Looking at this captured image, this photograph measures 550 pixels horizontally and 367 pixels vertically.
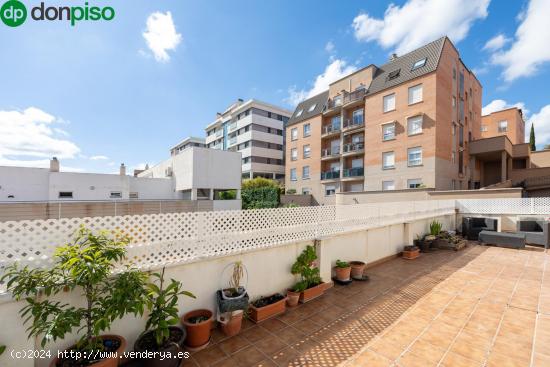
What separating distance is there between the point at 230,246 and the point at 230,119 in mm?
37333

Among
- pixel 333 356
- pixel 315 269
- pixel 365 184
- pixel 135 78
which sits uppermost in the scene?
pixel 135 78

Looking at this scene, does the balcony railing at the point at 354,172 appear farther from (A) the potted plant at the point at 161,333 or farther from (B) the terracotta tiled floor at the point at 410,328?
(A) the potted plant at the point at 161,333

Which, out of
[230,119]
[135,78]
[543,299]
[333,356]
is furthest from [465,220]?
[230,119]

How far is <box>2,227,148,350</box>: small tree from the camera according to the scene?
2.24 meters

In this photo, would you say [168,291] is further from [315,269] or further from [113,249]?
[315,269]

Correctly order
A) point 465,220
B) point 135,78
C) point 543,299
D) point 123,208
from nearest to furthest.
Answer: point 543,299, point 135,78, point 465,220, point 123,208

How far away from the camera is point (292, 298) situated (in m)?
4.52

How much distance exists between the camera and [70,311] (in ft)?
7.80

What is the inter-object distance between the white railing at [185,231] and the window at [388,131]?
15508 mm

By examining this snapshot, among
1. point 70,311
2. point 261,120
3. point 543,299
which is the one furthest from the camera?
point 261,120

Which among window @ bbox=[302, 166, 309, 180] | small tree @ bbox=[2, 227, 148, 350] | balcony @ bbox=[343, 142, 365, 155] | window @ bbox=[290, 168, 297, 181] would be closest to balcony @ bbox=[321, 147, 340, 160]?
balcony @ bbox=[343, 142, 365, 155]

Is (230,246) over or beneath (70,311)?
over

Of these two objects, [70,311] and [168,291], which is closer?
[70,311]

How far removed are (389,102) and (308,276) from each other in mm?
19246
